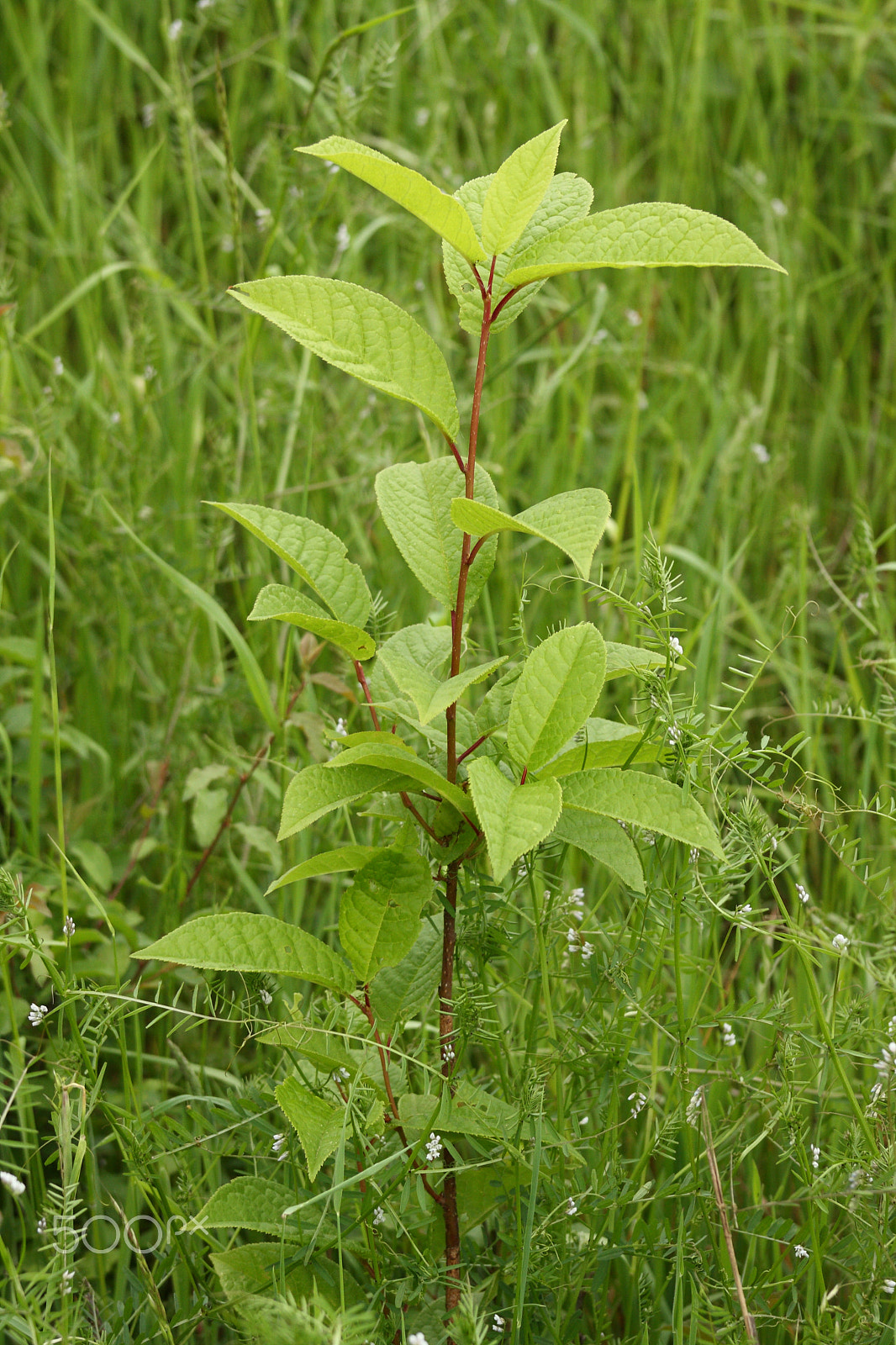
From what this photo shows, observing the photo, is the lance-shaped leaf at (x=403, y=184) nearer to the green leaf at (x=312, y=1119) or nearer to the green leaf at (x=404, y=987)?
the green leaf at (x=404, y=987)

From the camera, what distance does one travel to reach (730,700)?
2.29 metres

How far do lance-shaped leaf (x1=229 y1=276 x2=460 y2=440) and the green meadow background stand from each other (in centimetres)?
40

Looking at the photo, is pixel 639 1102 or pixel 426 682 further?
pixel 639 1102

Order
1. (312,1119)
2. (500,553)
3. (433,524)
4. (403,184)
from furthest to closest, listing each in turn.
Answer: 1. (500,553)
2. (433,524)
3. (312,1119)
4. (403,184)

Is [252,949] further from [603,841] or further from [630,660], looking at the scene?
[630,660]

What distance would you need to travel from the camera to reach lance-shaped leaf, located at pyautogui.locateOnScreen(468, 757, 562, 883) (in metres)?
0.93

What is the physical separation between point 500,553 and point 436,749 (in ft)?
4.09

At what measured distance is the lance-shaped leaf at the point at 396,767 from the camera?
104 cm

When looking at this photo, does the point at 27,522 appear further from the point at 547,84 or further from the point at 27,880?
the point at 547,84

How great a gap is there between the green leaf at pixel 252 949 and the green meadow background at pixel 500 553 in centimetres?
8

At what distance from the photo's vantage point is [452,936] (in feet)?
3.86

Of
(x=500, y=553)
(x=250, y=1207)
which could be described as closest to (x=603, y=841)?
(x=250, y=1207)

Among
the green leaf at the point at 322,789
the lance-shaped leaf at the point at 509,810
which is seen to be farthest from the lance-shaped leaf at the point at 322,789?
the lance-shaped leaf at the point at 509,810

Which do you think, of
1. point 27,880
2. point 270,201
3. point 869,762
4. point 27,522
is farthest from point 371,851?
point 270,201
